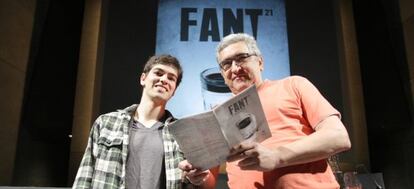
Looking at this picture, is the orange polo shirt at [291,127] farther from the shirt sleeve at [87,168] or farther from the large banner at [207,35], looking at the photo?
the large banner at [207,35]

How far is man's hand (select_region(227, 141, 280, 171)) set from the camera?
1.00 m

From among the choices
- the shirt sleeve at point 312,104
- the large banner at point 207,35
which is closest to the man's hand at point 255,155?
the shirt sleeve at point 312,104

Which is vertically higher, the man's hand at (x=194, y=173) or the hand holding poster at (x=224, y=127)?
the hand holding poster at (x=224, y=127)

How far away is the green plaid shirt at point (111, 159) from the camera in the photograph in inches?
55.8

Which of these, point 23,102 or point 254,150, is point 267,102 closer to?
point 254,150

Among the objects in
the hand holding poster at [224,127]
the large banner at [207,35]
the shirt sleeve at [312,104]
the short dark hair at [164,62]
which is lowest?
the hand holding poster at [224,127]

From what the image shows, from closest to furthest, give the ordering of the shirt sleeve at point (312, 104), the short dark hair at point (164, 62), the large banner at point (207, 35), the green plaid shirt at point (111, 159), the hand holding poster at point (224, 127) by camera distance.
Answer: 1. the hand holding poster at point (224, 127)
2. the shirt sleeve at point (312, 104)
3. the green plaid shirt at point (111, 159)
4. the short dark hair at point (164, 62)
5. the large banner at point (207, 35)

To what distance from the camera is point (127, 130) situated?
1529 millimetres

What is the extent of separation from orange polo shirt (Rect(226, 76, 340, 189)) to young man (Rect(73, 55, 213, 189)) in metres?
0.34

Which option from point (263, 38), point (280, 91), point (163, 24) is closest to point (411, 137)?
point (263, 38)

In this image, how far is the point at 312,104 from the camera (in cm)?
115

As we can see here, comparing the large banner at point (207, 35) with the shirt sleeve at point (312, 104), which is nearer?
the shirt sleeve at point (312, 104)

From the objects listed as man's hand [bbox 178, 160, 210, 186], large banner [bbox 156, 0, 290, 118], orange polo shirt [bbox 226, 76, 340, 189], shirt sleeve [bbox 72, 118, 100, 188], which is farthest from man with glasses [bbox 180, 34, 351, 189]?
large banner [bbox 156, 0, 290, 118]

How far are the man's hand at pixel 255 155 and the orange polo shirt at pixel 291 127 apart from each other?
0.12 metres
